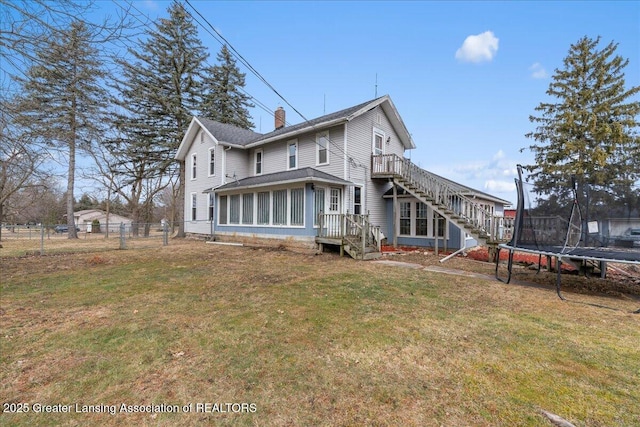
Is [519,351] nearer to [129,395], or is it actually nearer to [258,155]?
A: [129,395]

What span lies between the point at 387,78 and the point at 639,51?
592 inches

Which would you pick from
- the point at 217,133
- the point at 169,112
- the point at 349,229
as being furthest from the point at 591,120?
the point at 169,112

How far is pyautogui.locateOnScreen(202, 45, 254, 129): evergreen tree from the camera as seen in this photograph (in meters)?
25.9

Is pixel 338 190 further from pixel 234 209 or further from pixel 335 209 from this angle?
pixel 234 209

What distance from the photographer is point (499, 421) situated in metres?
2.19

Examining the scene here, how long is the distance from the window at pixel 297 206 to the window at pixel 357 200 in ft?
8.89

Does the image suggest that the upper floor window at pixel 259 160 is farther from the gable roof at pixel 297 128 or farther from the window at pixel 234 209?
the window at pixel 234 209

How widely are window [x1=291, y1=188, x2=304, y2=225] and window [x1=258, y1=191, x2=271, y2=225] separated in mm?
1660

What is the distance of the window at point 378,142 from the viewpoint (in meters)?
14.7

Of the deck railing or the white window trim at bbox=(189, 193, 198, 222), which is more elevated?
the white window trim at bbox=(189, 193, 198, 222)

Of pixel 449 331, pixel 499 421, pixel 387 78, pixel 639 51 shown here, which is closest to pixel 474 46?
pixel 387 78

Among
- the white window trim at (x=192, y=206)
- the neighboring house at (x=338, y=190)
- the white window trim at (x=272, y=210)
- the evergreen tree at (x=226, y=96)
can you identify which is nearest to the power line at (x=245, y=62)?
the neighboring house at (x=338, y=190)

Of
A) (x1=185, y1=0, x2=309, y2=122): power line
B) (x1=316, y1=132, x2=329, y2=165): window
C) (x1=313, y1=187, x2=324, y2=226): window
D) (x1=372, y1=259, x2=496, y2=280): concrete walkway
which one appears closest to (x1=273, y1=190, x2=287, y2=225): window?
(x1=313, y1=187, x2=324, y2=226): window

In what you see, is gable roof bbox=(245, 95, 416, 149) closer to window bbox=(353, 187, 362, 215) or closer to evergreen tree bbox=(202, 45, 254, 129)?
window bbox=(353, 187, 362, 215)
